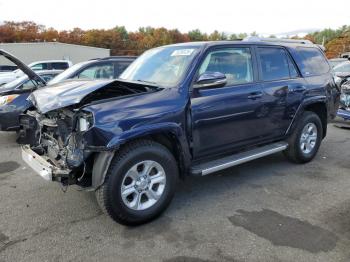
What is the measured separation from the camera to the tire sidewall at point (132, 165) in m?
3.39

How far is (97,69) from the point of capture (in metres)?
8.23

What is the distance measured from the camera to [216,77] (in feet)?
13.1

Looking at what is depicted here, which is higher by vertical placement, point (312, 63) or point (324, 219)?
point (312, 63)

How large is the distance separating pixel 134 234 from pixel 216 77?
1940 mm

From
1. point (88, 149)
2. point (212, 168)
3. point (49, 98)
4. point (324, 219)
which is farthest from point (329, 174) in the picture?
point (49, 98)

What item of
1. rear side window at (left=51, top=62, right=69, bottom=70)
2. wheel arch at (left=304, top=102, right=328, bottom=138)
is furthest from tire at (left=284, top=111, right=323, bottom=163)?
rear side window at (left=51, top=62, right=69, bottom=70)

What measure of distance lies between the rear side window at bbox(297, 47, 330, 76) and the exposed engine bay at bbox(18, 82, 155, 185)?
2.93 meters

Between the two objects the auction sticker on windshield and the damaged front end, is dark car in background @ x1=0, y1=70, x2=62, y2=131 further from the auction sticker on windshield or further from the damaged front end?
the auction sticker on windshield

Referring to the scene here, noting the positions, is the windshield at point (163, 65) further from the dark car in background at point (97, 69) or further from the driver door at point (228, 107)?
the dark car in background at point (97, 69)

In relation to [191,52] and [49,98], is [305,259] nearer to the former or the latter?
[191,52]

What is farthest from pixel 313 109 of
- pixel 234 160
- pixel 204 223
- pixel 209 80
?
A: pixel 204 223

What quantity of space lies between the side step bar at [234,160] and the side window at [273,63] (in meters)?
0.99

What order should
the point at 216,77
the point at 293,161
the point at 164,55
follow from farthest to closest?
the point at 293,161, the point at 164,55, the point at 216,77

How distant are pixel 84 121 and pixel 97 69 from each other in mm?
5151
